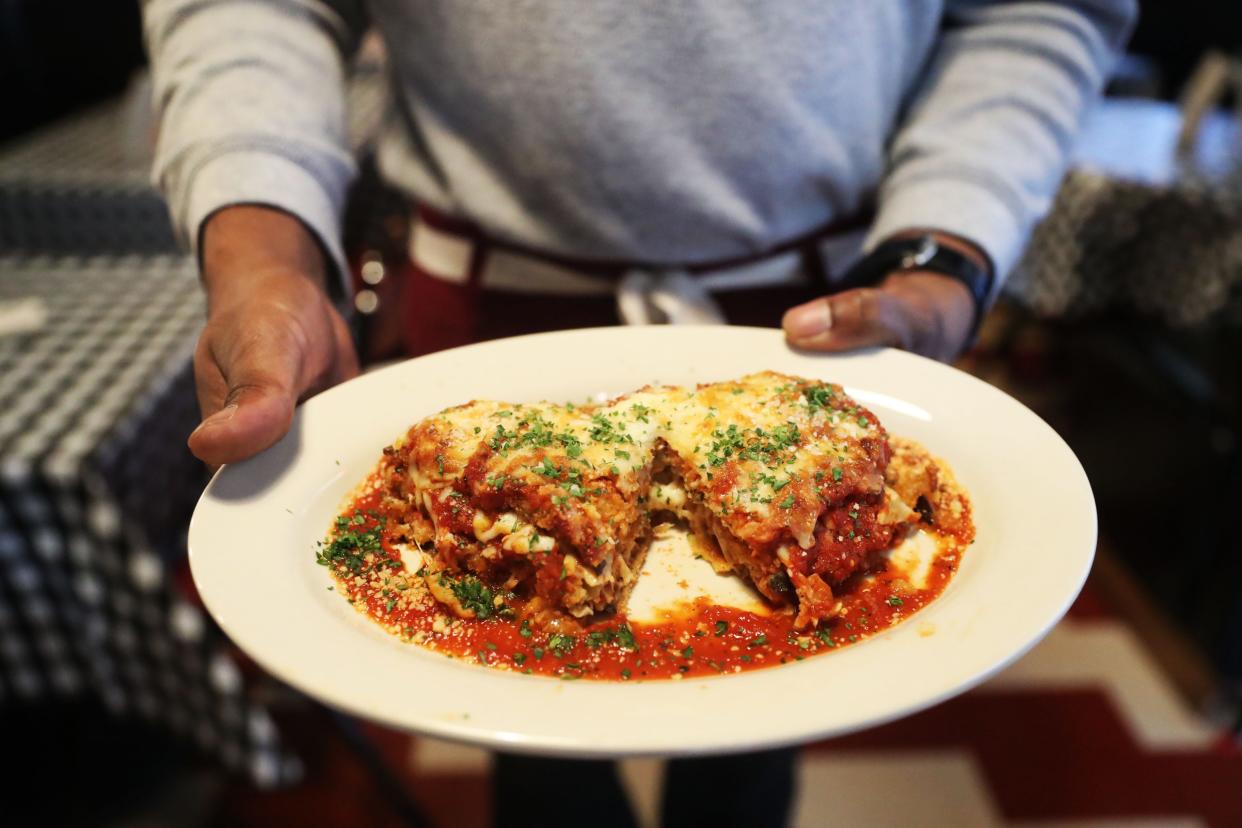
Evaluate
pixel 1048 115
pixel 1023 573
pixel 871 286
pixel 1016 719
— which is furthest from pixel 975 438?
pixel 1016 719

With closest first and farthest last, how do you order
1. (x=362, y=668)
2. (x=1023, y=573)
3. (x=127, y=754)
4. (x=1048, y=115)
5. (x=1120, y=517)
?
1. (x=362, y=668)
2. (x=1023, y=573)
3. (x=1048, y=115)
4. (x=127, y=754)
5. (x=1120, y=517)

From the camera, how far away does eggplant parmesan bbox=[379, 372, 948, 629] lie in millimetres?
1218

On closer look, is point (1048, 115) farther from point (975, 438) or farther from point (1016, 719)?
point (1016, 719)

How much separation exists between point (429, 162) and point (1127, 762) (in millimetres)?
2705

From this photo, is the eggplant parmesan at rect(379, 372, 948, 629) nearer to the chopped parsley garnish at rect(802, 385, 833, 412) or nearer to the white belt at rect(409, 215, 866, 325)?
the chopped parsley garnish at rect(802, 385, 833, 412)

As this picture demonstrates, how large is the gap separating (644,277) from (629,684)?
38.9 inches

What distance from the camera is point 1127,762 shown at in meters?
2.75

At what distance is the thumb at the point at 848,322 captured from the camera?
1.48 metres

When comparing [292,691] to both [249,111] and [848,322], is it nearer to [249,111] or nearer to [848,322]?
[249,111]

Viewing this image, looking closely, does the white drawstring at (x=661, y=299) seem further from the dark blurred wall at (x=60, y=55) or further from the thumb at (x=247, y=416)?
the dark blurred wall at (x=60, y=55)

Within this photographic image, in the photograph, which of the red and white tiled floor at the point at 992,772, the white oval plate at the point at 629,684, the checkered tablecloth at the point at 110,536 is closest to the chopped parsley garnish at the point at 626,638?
the white oval plate at the point at 629,684

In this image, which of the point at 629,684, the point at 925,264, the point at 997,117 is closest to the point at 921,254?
the point at 925,264

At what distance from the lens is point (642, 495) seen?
136 cm

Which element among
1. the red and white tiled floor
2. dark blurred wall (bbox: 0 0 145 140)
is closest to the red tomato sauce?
the red and white tiled floor
